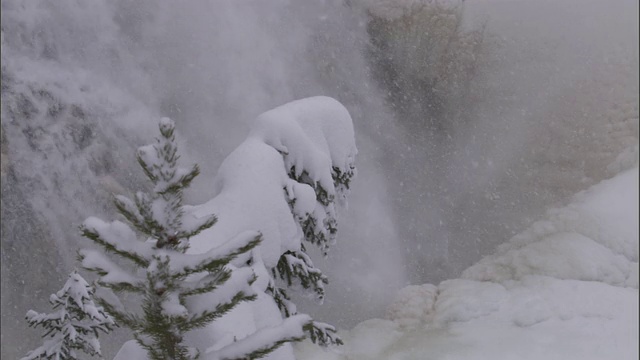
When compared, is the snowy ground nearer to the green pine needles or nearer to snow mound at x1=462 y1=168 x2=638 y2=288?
snow mound at x1=462 y1=168 x2=638 y2=288

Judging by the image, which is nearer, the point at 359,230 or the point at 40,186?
Answer: the point at 40,186

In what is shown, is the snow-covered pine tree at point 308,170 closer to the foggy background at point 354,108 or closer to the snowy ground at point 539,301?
the snowy ground at point 539,301

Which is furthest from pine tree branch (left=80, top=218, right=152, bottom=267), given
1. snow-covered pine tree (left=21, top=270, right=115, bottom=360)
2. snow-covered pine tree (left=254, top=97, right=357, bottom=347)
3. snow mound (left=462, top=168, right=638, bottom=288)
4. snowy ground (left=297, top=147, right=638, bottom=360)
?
snow mound (left=462, top=168, right=638, bottom=288)

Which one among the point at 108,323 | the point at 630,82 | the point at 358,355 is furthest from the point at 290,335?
the point at 630,82

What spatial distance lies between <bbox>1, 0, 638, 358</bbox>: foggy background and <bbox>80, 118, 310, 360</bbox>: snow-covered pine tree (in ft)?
56.4

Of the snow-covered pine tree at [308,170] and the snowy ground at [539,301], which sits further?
the snowy ground at [539,301]

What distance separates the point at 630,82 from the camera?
59.2ft

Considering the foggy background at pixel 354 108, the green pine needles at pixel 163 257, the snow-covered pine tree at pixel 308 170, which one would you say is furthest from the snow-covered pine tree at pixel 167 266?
the foggy background at pixel 354 108

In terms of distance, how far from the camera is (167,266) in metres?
2.29

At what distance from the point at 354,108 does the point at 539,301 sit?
9573 millimetres

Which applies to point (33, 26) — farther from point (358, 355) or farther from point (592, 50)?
point (592, 50)

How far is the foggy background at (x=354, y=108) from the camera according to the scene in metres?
18.7

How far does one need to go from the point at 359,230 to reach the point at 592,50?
1058cm

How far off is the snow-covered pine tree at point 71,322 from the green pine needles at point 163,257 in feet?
10.2
